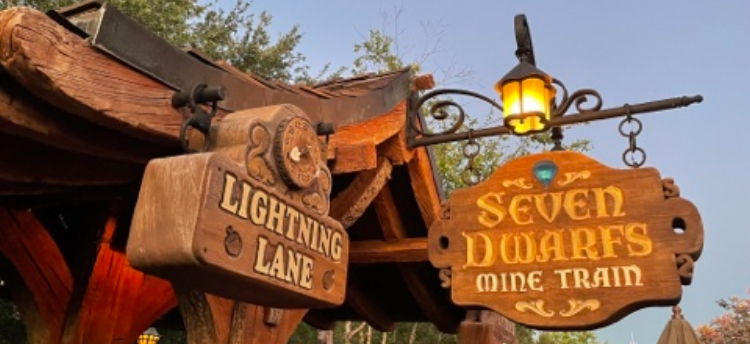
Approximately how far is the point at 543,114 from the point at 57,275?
2644 millimetres

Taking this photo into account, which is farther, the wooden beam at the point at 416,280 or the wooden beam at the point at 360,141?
the wooden beam at the point at 416,280

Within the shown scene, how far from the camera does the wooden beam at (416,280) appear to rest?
150 inches

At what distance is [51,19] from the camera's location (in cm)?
141

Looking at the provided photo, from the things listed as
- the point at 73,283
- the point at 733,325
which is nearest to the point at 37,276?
the point at 73,283

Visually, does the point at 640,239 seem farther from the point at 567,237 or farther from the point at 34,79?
the point at 34,79

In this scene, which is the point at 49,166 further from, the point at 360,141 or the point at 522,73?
the point at 522,73

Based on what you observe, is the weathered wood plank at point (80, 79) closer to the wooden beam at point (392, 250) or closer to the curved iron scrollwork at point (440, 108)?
the curved iron scrollwork at point (440, 108)

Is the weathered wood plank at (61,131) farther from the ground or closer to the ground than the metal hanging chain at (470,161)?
closer to the ground

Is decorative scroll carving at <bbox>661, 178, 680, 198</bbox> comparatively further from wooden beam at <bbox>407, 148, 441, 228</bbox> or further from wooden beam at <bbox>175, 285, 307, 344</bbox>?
wooden beam at <bbox>175, 285, 307, 344</bbox>

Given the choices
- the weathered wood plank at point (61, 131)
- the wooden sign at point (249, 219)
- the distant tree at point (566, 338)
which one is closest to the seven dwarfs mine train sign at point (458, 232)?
the wooden sign at point (249, 219)

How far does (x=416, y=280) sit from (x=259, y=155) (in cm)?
309

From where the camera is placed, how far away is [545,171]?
8.77ft

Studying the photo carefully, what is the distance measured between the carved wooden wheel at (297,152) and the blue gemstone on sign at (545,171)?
128cm

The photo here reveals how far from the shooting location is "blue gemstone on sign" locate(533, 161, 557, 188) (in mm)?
2654
